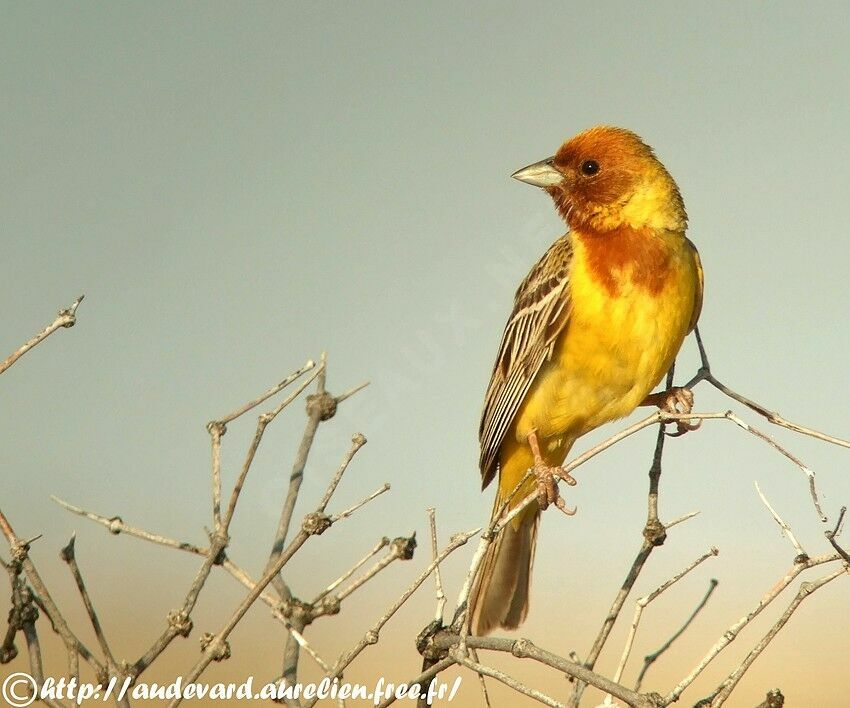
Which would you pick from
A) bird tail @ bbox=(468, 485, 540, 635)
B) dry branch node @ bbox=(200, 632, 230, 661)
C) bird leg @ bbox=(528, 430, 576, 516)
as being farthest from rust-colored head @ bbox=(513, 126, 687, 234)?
dry branch node @ bbox=(200, 632, 230, 661)

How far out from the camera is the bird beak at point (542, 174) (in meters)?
5.12

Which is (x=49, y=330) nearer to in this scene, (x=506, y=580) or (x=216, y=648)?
(x=216, y=648)

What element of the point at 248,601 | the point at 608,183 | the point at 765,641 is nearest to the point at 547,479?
the point at 608,183

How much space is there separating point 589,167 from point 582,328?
1.06 metres

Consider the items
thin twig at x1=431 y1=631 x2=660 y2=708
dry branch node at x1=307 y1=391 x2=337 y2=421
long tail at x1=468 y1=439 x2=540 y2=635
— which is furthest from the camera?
long tail at x1=468 y1=439 x2=540 y2=635

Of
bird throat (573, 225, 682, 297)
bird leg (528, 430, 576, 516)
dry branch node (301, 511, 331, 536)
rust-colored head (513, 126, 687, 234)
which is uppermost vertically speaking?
rust-colored head (513, 126, 687, 234)

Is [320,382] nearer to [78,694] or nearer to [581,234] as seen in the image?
[78,694]

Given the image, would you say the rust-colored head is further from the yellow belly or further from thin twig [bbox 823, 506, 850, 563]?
thin twig [bbox 823, 506, 850, 563]

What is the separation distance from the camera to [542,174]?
5.17 m

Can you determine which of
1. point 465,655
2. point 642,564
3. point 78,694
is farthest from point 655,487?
point 78,694

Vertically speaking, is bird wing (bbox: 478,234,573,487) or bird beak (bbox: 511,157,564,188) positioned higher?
bird beak (bbox: 511,157,564,188)

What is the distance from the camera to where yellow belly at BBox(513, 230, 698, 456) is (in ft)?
14.3

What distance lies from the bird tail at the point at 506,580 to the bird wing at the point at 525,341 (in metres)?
0.31

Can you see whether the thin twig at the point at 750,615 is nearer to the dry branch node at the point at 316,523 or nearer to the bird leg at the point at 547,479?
the dry branch node at the point at 316,523
